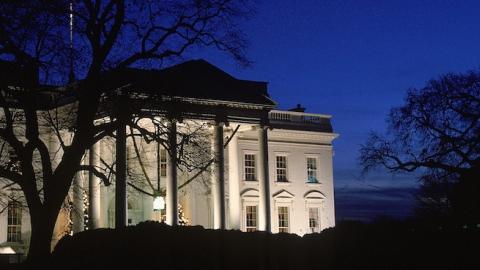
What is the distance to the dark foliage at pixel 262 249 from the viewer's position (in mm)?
17516

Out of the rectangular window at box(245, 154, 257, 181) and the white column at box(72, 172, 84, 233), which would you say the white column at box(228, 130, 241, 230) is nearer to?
the rectangular window at box(245, 154, 257, 181)

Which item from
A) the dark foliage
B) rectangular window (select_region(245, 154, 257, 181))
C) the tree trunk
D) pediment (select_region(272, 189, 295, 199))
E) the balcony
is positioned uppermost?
the balcony

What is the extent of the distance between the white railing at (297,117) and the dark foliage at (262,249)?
33.5 metres

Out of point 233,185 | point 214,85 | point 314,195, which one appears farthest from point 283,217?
point 214,85

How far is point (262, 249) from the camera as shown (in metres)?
18.2

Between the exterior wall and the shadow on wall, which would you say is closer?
the shadow on wall

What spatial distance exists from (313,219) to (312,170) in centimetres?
332

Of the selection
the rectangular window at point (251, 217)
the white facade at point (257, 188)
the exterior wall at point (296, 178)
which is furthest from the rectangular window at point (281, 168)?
the rectangular window at point (251, 217)

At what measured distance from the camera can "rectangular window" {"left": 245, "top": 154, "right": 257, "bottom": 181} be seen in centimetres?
5147

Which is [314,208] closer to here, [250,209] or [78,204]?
[250,209]

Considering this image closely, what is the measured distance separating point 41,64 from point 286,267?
10515 mm

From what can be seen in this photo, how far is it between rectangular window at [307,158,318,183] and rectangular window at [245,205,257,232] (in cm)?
494

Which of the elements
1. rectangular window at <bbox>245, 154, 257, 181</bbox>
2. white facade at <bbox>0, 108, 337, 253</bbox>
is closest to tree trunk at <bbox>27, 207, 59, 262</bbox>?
white facade at <bbox>0, 108, 337, 253</bbox>

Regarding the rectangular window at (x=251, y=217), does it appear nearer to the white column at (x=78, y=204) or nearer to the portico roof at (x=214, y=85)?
the portico roof at (x=214, y=85)
